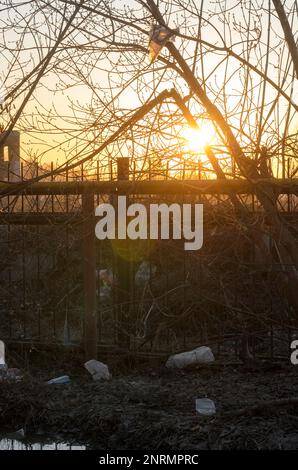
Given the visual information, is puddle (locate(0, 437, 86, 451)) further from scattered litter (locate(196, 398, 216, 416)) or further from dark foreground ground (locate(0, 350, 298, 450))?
scattered litter (locate(196, 398, 216, 416))

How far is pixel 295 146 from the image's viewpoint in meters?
4.16

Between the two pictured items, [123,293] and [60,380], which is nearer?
[60,380]

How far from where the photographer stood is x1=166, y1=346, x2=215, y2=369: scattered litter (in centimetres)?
523

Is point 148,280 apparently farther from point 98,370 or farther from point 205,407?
point 205,407

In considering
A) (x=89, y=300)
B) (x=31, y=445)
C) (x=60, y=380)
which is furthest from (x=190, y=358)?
(x=31, y=445)

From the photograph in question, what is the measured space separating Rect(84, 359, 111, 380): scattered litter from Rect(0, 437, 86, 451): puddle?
102 centimetres

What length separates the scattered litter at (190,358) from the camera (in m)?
5.23

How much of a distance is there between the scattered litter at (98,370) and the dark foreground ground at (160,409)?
0.06 meters

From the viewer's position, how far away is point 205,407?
4.13 metres

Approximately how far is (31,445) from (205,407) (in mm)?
1103

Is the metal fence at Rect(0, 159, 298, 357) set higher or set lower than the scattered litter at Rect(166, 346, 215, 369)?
higher

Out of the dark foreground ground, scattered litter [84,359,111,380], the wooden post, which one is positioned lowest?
the dark foreground ground

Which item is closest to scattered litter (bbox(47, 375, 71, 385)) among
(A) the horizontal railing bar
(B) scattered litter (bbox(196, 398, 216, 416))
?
(B) scattered litter (bbox(196, 398, 216, 416))
